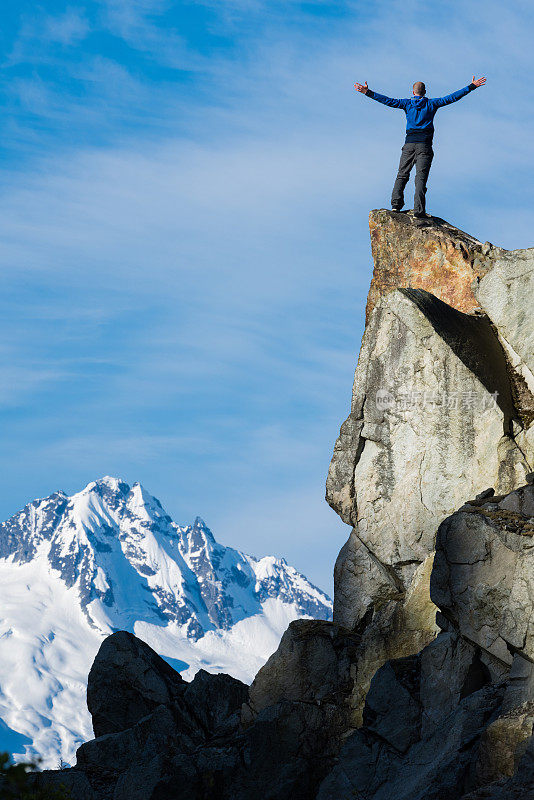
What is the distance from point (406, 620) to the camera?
31.1 metres

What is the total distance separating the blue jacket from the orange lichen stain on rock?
3601 millimetres

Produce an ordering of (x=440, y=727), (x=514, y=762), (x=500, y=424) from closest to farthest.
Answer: (x=514, y=762)
(x=440, y=727)
(x=500, y=424)

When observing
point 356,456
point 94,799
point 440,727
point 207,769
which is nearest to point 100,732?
point 94,799

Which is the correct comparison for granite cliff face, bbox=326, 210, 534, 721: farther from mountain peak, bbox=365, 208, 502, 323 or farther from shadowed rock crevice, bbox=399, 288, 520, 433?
mountain peak, bbox=365, 208, 502, 323

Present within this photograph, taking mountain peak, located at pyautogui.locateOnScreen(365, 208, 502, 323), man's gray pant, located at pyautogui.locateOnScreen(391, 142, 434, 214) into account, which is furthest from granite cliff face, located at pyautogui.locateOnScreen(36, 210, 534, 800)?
man's gray pant, located at pyautogui.locateOnScreen(391, 142, 434, 214)

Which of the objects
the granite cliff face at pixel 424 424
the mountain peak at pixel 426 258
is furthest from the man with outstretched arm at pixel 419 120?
the granite cliff face at pixel 424 424

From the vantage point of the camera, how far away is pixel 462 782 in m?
22.2

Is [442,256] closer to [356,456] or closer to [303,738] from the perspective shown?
[356,456]

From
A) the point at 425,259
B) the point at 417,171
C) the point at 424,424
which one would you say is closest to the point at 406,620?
the point at 424,424

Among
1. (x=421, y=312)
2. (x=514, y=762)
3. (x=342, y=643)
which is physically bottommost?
(x=514, y=762)

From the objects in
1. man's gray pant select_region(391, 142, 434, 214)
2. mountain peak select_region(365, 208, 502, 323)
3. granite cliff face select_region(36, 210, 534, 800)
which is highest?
man's gray pant select_region(391, 142, 434, 214)

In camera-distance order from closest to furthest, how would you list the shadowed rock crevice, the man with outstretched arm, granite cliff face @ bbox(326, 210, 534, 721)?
granite cliff face @ bbox(326, 210, 534, 721) → the shadowed rock crevice → the man with outstretched arm

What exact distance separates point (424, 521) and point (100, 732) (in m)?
14.6

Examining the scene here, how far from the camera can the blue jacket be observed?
39594 mm
